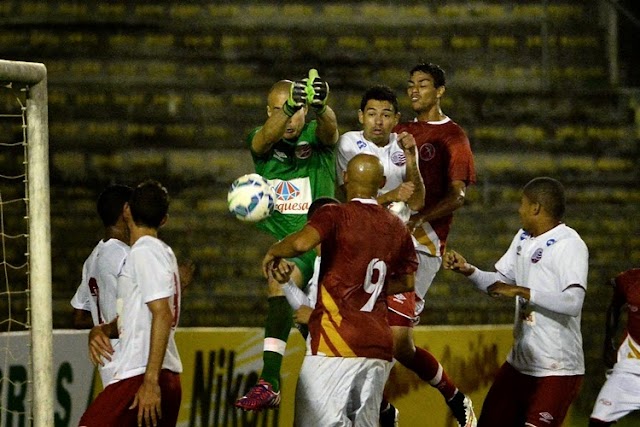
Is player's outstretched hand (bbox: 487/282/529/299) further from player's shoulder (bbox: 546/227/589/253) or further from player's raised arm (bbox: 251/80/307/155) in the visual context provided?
player's raised arm (bbox: 251/80/307/155)

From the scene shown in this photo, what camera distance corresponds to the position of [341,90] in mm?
12023

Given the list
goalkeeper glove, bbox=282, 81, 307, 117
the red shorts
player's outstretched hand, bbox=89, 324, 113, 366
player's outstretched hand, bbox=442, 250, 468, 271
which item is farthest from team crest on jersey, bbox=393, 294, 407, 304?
player's outstretched hand, bbox=89, 324, 113, 366

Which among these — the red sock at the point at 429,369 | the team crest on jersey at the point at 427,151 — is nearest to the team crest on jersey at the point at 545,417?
the red sock at the point at 429,369

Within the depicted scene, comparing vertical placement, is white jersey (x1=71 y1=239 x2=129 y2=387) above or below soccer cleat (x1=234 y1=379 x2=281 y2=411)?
above

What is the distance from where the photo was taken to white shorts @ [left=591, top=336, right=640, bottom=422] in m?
7.62

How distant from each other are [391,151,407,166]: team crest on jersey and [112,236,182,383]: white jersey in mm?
1840

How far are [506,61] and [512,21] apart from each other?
47 cm

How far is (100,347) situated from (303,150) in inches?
69.0

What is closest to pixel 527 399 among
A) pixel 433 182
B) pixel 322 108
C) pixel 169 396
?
pixel 433 182

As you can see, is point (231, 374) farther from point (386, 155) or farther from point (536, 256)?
point (536, 256)

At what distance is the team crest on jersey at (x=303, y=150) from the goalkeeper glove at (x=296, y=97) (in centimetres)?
50

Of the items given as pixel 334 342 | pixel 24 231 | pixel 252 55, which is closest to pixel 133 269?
pixel 334 342

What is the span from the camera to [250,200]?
641 cm

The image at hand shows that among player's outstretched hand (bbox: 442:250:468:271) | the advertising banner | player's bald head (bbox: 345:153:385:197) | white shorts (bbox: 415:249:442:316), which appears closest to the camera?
player's bald head (bbox: 345:153:385:197)
